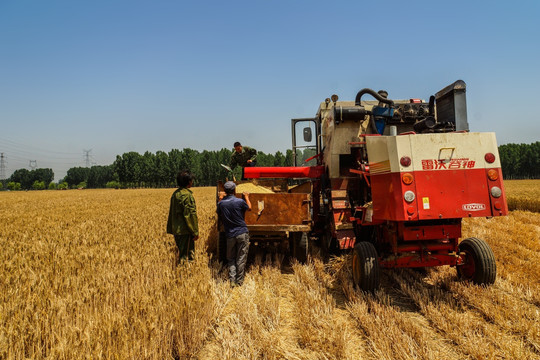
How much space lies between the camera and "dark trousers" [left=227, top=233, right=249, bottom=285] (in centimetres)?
509

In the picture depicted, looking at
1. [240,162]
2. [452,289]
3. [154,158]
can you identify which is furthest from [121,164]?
[452,289]

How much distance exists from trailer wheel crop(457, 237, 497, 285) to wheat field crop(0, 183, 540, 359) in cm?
18

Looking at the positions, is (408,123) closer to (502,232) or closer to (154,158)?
(502,232)

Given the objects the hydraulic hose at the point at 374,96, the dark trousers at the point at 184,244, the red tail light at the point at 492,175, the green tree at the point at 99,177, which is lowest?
the dark trousers at the point at 184,244

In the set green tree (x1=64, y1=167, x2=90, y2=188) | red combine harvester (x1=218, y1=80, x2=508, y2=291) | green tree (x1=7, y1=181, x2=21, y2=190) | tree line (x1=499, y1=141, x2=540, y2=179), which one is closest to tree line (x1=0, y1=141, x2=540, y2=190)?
tree line (x1=499, y1=141, x2=540, y2=179)

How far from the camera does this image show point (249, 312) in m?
3.56

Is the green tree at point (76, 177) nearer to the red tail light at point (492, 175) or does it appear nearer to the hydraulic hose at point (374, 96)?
the hydraulic hose at point (374, 96)

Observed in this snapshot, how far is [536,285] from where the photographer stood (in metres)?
4.40

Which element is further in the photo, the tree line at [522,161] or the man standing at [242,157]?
the tree line at [522,161]

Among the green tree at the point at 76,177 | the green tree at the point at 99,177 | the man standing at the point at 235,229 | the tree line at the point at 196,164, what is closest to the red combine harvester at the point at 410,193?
the man standing at the point at 235,229

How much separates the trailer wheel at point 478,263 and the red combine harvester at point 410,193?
0.01 meters

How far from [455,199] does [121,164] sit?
8675 centimetres

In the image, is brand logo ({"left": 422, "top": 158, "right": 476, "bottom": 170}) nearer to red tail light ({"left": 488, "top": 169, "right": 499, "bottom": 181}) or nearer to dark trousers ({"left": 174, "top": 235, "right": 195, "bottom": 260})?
red tail light ({"left": 488, "top": 169, "right": 499, "bottom": 181})

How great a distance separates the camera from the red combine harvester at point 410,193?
13.0 feet
